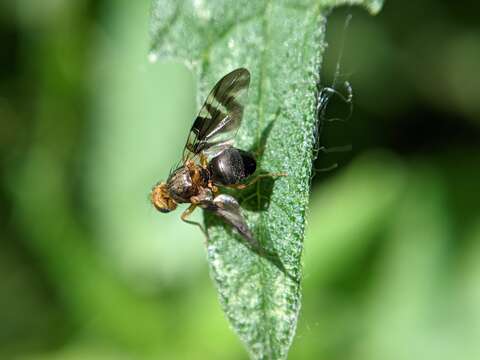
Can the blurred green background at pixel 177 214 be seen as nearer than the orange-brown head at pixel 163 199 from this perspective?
No

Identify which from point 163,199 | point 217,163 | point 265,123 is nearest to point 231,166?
point 217,163

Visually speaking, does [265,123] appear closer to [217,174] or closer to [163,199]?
[217,174]

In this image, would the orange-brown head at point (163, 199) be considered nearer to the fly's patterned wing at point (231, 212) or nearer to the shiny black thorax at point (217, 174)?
the shiny black thorax at point (217, 174)

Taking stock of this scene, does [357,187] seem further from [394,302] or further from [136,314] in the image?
[136,314]

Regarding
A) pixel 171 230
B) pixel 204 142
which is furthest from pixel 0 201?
pixel 204 142

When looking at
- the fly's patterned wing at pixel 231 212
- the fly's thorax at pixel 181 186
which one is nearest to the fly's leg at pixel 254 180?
the fly's patterned wing at pixel 231 212

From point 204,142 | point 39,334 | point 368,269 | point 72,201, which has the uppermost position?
point 204,142

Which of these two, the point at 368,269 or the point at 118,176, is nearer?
the point at 368,269
